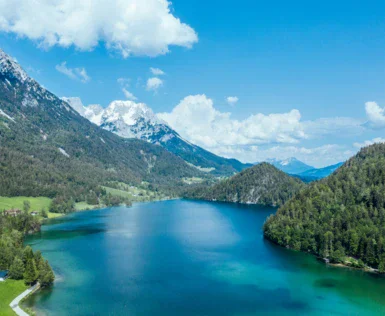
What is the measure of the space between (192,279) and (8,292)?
140 ft

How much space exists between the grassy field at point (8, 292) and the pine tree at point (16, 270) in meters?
1.40

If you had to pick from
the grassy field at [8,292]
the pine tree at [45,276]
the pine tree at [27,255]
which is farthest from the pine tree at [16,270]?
the pine tree at [45,276]

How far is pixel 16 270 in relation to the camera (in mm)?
77938

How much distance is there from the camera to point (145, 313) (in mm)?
66938

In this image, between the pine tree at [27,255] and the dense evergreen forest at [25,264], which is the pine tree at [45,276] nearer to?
the dense evergreen forest at [25,264]

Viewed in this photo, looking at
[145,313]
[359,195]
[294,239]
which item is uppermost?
[359,195]

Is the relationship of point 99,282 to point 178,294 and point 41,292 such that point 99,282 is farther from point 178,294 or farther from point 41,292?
point 178,294

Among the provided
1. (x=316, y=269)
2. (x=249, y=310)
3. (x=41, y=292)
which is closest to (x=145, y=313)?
(x=249, y=310)

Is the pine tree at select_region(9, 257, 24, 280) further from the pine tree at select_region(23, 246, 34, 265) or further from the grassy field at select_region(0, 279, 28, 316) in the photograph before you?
the pine tree at select_region(23, 246, 34, 265)

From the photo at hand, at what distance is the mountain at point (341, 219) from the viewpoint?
330 feet

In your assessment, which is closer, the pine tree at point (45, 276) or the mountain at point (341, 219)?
the pine tree at point (45, 276)

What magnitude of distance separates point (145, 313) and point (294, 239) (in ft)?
228

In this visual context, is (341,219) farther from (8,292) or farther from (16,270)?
(8,292)

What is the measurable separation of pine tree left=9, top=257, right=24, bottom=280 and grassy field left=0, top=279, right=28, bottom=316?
140cm
